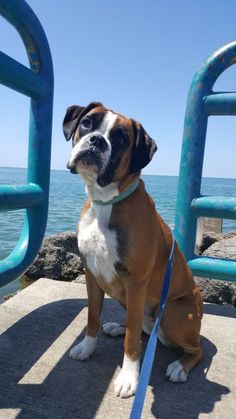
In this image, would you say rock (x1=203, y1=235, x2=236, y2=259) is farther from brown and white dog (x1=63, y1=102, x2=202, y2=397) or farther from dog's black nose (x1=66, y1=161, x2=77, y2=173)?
dog's black nose (x1=66, y1=161, x2=77, y2=173)

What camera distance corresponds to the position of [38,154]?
104 inches

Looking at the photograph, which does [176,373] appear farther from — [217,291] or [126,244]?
[217,291]

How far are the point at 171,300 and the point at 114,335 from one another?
0.54m

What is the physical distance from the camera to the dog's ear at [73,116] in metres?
2.39

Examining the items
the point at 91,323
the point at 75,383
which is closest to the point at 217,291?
the point at 91,323

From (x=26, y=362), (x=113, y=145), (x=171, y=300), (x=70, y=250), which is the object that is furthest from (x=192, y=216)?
(x=70, y=250)

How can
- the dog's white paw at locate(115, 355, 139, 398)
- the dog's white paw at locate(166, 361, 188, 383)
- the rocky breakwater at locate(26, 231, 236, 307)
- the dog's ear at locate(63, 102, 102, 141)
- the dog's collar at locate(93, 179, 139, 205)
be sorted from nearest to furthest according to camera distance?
1. the dog's white paw at locate(115, 355, 139, 398)
2. the dog's white paw at locate(166, 361, 188, 383)
3. the dog's collar at locate(93, 179, 139, 205)
4. the dog's ear at locate(63, 102, 102, 141)
5. the rocky breakwater at locate(26, 231, 236, 307)

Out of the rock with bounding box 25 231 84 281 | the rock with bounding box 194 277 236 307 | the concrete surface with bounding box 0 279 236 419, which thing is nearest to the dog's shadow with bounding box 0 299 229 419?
the concrete surface with bounding box 0 279 236 419

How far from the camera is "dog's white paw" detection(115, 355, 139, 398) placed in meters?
1.89

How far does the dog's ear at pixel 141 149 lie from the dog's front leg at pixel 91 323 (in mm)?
781

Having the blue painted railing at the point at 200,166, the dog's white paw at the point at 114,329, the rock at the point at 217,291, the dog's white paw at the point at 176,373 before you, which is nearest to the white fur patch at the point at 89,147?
the blue painted railing at the point at 200,166

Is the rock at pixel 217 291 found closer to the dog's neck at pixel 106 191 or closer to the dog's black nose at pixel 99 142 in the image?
the dog's neck at pixel 106 191

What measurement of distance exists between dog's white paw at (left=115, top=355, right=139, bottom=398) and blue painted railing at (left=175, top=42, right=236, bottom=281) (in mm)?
1137

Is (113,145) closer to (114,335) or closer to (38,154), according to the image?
(38,154)
